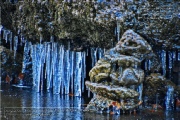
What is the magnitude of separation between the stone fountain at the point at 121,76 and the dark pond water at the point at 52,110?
1.32ft

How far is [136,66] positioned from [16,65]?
962 centimetres

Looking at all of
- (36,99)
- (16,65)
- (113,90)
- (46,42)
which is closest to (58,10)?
(46,42)

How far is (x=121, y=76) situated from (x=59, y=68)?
16.4ft

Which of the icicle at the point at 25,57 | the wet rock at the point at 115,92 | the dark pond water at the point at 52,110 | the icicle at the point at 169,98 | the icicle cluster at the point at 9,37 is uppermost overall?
the icicle cluster at the point at 9,37

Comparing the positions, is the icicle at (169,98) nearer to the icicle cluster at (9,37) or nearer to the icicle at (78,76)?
the icicle at (78,76)

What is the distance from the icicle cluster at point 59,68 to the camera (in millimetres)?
14297

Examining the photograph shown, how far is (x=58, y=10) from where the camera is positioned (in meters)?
13.2

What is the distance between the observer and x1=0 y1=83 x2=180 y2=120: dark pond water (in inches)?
393

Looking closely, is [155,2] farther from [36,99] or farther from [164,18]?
[36,99]

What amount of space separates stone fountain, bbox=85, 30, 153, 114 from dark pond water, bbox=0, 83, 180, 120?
1.32 feet

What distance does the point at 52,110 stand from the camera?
11.1 meters

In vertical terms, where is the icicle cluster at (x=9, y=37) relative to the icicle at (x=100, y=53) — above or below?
above

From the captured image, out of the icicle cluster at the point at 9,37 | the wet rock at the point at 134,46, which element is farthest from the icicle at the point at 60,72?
the wet rock at the point at 134,46

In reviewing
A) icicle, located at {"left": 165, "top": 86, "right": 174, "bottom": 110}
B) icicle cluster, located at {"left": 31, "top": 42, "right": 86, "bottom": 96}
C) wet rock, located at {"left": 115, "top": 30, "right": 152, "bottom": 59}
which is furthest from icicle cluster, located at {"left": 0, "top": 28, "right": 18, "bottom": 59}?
icicle, located at {"left": 165, "top": 86, "right": 174, "bottom": 110}
